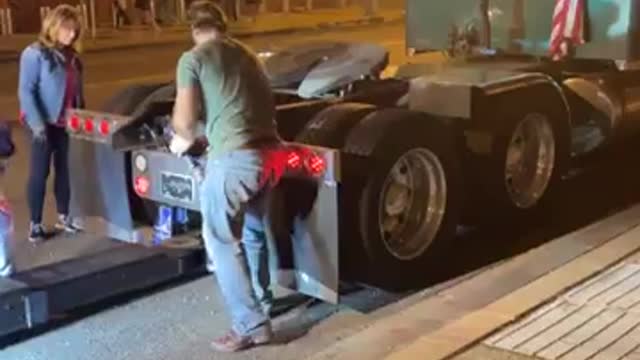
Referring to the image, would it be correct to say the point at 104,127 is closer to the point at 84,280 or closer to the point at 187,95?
the point at 84,280

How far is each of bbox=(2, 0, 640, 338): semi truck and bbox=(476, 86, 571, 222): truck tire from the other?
0.01 metres

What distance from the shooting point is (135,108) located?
7.80 metres

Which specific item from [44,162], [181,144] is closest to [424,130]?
[181,144]

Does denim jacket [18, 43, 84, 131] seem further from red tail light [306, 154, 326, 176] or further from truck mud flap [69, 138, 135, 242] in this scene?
red tail light [306, 154, 326, 176]

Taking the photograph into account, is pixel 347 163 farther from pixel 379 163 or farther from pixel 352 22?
pixel 352 22

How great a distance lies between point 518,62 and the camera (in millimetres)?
9594

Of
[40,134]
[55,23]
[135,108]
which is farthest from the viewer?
[40,134]

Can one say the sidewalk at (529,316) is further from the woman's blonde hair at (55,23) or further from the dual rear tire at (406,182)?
the woman's blonde hair at (55,23)

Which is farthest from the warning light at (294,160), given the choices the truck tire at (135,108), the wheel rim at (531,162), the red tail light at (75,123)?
the wheel rim at (531,162)

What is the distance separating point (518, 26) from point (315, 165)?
155 inches

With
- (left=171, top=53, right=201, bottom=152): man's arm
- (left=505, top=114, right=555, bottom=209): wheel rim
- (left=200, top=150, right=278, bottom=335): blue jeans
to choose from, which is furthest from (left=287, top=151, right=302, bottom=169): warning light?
(left=505, top=114, right=555, bottom=209): wheel rim

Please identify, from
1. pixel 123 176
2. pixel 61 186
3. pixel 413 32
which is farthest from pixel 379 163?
pixel 413 32

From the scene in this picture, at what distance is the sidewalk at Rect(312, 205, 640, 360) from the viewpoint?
5.50 meters

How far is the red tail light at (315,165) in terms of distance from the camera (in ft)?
20.5
